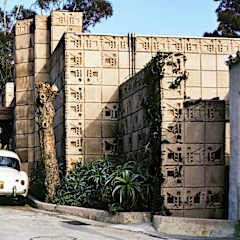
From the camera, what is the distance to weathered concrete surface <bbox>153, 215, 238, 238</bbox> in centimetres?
1102

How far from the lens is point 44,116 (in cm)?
1587

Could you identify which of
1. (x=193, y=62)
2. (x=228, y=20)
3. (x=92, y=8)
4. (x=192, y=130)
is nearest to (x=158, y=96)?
(x=192, y=130)

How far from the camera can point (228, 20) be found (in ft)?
119

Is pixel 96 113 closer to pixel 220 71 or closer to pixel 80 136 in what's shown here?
pixel 80 136

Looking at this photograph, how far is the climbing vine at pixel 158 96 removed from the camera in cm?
1288

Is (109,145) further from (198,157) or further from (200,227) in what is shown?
(200,227)

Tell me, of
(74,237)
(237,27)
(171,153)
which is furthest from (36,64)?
(237,27)

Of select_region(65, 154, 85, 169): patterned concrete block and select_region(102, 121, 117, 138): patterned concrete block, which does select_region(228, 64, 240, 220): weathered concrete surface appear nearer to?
select_region(102, 121, 117, 138): patterned concrete block

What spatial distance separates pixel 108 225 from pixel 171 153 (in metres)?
2.08

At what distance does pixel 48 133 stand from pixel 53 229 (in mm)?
4421

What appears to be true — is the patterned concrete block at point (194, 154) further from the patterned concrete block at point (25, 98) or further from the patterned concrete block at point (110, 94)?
the patterned concrete block at point (25, 98)

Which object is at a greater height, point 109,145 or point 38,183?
point 109,145

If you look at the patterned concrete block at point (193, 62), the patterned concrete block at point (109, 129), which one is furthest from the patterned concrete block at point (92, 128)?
the patterned concrete block at point (193, 62)

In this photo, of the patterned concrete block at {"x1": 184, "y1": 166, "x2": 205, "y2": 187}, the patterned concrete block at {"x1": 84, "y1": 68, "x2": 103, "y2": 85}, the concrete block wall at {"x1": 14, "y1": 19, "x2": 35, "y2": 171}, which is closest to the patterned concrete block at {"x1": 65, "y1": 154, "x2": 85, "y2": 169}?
the patterned concrete block at {"x1": 84, "y1": 68, "x2": 103, "y2": 85}
